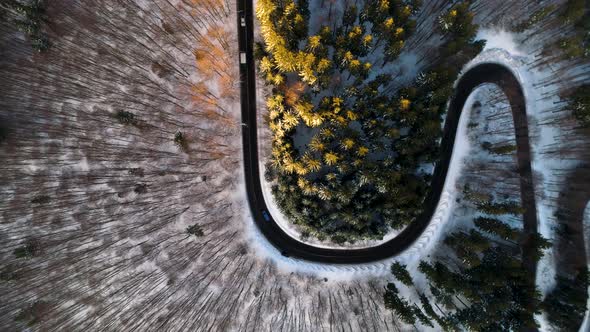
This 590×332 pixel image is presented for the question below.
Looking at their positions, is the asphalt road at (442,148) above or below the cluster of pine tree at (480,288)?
above

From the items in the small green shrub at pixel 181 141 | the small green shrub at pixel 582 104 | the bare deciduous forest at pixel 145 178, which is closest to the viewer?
the small green shrub at pixel 582 104

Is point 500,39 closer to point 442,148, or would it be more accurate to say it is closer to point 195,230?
point 442,148

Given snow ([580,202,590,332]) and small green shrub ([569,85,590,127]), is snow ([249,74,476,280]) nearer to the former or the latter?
small green shrub ([569,85,590,127])

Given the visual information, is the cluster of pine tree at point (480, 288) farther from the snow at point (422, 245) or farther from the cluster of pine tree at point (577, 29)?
the cluster of pine tree at point (577, 29)

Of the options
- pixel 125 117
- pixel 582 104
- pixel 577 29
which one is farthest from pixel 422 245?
pixel 125 117

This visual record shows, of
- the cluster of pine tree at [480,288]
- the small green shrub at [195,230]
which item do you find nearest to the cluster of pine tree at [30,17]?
the small green shrub at [195,230]

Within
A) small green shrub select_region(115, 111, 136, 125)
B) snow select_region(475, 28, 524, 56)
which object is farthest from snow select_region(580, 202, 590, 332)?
small green shrub select_region(115, 111, 136, 125)

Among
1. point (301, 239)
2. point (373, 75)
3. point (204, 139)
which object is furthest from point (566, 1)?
point (204, 139)
